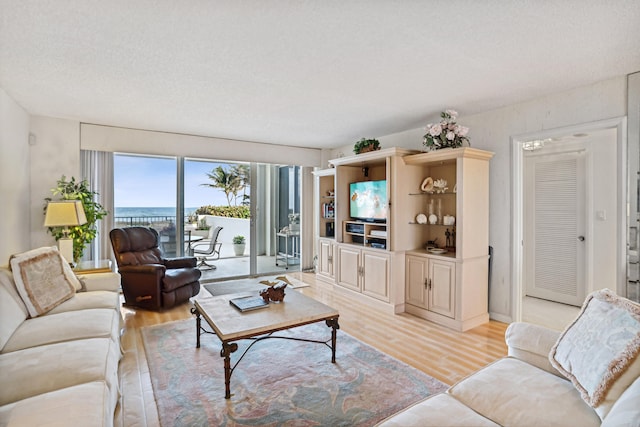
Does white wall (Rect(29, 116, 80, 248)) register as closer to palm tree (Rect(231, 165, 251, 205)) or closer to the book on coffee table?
palm tree (Rect(231, 165, 251, 205))

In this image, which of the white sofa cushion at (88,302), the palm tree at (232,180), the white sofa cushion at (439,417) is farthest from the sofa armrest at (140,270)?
the white sofa cushion at (439,417)

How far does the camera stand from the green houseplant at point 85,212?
4009mm

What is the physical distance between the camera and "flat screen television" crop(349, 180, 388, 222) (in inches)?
171

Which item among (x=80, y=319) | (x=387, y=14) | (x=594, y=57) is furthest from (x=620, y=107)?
(x=80, y=319)

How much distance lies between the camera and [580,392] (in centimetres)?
137

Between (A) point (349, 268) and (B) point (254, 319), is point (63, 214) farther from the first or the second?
(A) point (349, 268)

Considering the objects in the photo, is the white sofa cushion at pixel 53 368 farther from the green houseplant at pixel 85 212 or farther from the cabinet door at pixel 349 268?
the cabinet door at pixel 349 268

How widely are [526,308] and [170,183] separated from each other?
5430 mm

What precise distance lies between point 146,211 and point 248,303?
10.4ft

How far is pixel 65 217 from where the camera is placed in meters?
3.61

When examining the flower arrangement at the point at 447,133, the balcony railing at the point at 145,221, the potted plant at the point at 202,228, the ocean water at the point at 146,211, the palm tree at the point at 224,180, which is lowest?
the potted plant at the point at 202,228

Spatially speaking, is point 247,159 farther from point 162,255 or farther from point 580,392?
point 580,392

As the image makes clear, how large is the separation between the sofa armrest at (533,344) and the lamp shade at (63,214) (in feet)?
14.0

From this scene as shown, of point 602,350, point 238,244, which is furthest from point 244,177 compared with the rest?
point 602,350
